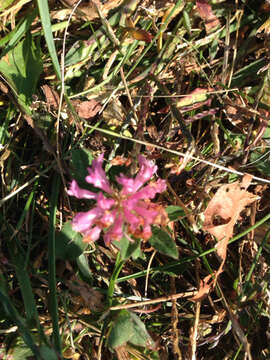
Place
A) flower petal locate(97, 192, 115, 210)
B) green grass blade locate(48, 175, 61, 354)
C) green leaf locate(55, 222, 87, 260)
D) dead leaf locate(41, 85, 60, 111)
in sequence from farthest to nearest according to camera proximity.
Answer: dead leaf locate(41, 85, 60, 111)
green leaf locate(55, 222, 87, 260)
green grass blade locate(48, 175, 61, 354)
flower petal locate(97, 192, 115, 210)

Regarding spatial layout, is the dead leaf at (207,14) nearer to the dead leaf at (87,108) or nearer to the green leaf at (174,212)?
the dead leaf at (87,108)

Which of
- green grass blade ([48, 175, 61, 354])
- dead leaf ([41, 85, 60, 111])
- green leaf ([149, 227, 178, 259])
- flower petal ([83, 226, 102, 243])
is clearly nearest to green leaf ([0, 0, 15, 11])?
dead leaf ([41, 85, 60, 111])

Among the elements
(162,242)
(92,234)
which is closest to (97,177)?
(92,234)

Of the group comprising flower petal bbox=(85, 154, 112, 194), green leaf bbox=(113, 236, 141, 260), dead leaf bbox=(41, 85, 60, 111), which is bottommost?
green leaf bbox=(113, 236, 141, 260)

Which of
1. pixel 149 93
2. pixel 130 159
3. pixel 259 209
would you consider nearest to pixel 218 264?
pixel 259 209

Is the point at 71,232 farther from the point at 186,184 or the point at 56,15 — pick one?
the point at 56,15

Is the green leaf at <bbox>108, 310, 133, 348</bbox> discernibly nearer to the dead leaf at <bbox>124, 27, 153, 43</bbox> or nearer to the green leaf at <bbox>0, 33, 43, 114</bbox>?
the green leaf at <bbox>0, 33, 43, 114</bbox>

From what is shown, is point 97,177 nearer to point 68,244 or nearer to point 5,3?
point 68,244
